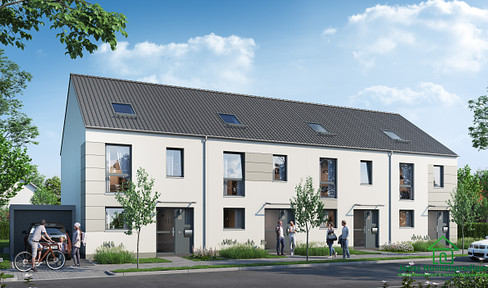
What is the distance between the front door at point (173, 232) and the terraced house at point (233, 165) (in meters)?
0.04

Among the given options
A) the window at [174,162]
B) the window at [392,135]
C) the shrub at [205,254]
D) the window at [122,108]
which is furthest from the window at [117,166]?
the window at [392,135]

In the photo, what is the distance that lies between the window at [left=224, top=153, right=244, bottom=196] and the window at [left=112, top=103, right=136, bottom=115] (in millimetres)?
4864

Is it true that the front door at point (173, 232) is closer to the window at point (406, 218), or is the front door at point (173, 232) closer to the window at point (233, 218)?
the window at point (233, 218)

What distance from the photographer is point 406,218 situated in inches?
1107

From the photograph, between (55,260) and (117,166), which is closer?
(55,260)

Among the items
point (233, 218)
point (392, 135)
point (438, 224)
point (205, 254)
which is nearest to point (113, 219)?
point (205, 254)

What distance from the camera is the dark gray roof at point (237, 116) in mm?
22156

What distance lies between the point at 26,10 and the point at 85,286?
24.2 feet

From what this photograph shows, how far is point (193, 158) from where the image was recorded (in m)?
22.3

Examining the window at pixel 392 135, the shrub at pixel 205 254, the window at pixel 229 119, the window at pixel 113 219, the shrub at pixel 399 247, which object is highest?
the window at pixel 229 119

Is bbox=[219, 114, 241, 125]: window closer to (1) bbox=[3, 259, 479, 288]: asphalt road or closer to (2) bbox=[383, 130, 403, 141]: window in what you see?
(1) bbox=[3, 259, 479, 288]: asphalt road

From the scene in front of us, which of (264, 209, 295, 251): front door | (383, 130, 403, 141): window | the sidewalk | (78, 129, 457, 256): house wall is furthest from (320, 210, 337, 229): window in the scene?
(383, 130, 403, 141): window

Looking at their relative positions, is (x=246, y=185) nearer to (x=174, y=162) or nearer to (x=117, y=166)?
(x=174, y=162)

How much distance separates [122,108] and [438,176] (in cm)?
1914
